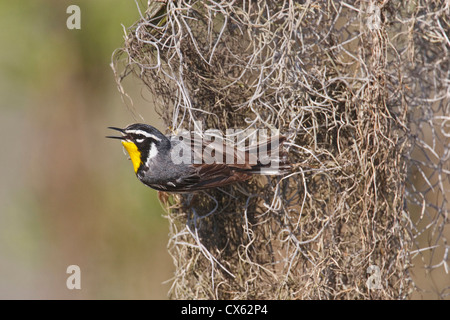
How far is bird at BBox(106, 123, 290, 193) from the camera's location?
2295mm

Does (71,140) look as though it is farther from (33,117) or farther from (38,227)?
(38,227)

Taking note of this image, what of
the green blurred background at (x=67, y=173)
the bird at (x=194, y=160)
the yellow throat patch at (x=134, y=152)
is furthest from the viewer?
the green blurred background at (x=67, y=173)

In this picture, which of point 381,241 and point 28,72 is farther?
point 28,72

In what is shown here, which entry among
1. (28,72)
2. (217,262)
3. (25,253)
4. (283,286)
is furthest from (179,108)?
(25,253)

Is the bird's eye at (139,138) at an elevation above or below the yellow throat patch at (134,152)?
above

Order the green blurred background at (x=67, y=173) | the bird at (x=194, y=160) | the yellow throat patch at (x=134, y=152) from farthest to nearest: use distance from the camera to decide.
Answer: the green blurred background at (x=67, y=173), the yellow throat patch at (x=134, y=152), the bird at (x=194, y=160)

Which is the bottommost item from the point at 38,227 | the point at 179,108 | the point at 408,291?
the point at 408,291

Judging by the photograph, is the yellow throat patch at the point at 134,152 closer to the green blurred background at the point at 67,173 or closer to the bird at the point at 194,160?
the bird at the point at 194,160

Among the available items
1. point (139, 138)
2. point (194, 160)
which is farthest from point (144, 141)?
point (194, 160)

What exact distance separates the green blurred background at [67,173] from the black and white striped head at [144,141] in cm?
84

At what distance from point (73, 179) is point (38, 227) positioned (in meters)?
0.36

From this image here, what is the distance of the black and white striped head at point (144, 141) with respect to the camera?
7.66ft

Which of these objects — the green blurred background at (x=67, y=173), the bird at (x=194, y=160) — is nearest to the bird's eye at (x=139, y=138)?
the bird at (x=194, y=160)

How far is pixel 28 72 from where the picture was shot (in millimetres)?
3324
